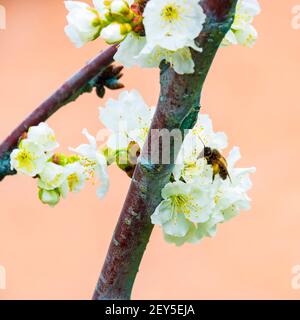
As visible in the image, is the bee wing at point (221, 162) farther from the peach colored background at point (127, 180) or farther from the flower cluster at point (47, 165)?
the peach colored background at point (127, 180)

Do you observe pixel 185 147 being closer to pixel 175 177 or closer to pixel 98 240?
pixel 175 177

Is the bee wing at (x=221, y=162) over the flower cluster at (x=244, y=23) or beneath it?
beneath

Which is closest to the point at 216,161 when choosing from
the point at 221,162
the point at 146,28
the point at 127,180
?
the point at 221,162

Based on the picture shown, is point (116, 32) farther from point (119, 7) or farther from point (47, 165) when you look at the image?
point (47, 165)

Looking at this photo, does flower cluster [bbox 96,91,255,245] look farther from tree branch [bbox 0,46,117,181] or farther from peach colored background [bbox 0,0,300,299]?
peach colored background [bbox 0,0,300,299]

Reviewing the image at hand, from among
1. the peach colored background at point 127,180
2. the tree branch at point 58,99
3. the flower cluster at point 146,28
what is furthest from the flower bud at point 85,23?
the peach colored background at point 127,180

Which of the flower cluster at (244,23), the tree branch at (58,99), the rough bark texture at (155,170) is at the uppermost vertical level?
the tree branch at (58,99)

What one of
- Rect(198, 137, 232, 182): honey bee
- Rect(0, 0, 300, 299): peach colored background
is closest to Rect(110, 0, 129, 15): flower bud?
Rect(198, 137, 232, 182): honey bee
